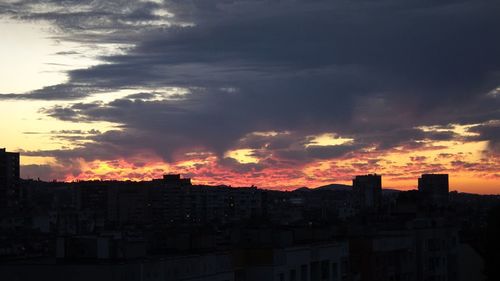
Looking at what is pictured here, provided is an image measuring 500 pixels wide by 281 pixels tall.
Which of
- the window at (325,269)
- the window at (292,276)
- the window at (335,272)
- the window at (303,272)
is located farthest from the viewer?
the window at (335,272)

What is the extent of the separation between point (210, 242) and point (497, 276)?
2406 centimetres

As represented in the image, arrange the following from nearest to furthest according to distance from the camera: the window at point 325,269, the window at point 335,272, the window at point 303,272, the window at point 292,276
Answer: the window at point 292,276 < the window at point 303,272 < the window at point 325,269 < the window at point 335,272

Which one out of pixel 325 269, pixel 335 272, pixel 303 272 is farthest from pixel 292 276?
pixel 335 272

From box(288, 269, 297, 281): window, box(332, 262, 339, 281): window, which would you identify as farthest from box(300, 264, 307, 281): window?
box(332, 262, 339, 281): window

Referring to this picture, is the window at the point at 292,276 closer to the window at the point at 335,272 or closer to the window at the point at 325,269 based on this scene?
the window at the point at 325,269

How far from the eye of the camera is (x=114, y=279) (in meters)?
44.1

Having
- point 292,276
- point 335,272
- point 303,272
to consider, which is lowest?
point 335,272

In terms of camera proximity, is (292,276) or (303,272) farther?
(303,272)

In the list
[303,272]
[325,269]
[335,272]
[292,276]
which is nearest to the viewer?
[292,276]

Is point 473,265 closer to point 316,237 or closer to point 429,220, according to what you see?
point 429,220

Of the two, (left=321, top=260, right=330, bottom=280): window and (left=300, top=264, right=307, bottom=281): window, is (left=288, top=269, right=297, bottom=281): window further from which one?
(left=321, top=260, right=330, bottom=280): window

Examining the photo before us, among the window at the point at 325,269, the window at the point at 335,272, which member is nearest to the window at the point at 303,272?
the window at the point at 325,269

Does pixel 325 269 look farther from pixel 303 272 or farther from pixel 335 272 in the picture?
pixel 303 272

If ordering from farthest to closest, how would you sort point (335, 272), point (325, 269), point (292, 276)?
Result: 1. point (335, 272)
2. point (325, 269)
3. point (292, 276)
